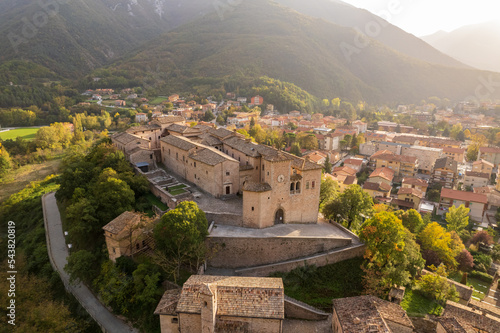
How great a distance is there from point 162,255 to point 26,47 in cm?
13535

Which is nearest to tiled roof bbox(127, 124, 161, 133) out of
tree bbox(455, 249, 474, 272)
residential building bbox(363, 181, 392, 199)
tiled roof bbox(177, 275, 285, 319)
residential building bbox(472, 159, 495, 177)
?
tiled roof bbox(177, 275, 285, 319)

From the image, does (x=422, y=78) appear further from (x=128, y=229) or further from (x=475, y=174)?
(x=128, y=229)

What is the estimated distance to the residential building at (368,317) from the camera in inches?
741

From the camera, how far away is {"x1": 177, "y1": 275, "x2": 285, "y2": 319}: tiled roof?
61.8ft

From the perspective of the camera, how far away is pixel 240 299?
19.5 m

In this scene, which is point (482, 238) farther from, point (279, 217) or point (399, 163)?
point (279, 217)

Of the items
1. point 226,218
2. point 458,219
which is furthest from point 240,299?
point 458,219

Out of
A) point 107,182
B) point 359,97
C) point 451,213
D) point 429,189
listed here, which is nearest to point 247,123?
point 429,189

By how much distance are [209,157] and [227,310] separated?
1748 cm

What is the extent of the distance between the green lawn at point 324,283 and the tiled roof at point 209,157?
41.6 ft

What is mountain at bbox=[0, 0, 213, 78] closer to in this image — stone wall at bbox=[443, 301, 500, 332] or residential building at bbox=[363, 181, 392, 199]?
residential building at bbox=[363, 181, 392, 199]

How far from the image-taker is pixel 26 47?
390 ft

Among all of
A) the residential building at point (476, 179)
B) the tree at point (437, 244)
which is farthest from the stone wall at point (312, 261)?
the residential building at point (476, 179)

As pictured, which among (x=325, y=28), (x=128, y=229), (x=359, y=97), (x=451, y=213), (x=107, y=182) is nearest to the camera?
(x=128, y=229)
